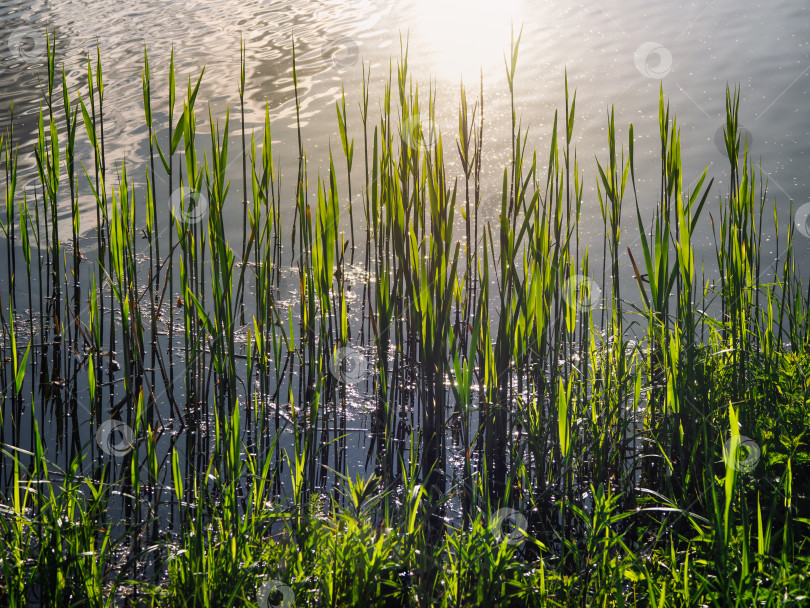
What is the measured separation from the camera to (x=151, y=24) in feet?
24.7

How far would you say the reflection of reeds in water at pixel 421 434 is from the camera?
1.39 m

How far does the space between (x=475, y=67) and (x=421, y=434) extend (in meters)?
4.49

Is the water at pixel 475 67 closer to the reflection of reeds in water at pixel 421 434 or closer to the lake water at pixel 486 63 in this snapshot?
the lake water at pixel 486 63

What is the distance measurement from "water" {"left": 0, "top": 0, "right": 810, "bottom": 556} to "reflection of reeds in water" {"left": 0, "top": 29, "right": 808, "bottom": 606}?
41 cm

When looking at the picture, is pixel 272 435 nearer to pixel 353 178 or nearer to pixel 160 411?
pixel 160 411

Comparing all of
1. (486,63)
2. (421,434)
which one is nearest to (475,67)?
(486,63)

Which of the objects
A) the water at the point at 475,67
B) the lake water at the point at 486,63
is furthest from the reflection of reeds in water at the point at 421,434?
the lake water at the point at 486,63

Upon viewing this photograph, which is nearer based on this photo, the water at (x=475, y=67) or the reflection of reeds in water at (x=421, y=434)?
the reflection of reeds in water at (x=421, y=434)

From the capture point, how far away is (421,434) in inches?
81.2

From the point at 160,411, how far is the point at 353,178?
2179 mm

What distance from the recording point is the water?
409 cm

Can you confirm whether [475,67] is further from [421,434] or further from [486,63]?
[421,434]

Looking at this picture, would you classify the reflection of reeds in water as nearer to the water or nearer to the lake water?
the water

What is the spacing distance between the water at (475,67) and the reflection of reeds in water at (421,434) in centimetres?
41
